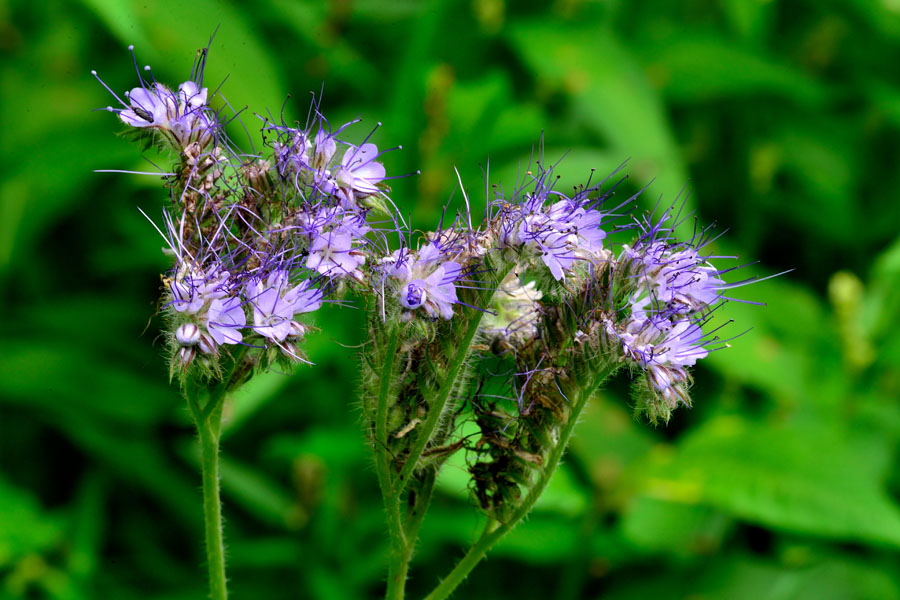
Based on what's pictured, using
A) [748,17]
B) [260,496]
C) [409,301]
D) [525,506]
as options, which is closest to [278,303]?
[409,301]

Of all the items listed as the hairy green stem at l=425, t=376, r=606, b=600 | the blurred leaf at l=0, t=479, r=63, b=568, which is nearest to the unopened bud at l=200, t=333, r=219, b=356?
the hairy green stem at l=425, t=376, r=606, b=600

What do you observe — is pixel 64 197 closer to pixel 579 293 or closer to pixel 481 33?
pixel 481 33

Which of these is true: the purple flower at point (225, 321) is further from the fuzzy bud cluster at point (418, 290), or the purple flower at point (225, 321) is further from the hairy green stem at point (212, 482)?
the hairy green stem at point (212, 482)

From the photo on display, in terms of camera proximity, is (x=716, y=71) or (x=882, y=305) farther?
(x=716, y=71)

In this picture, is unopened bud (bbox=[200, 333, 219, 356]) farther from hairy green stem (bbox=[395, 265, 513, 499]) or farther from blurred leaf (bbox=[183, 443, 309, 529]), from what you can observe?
blurred leaf (bbox=[183, 443, 309, 529])

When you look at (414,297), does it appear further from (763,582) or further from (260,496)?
(763,582)

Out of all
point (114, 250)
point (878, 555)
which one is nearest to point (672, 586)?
point (878, 555)

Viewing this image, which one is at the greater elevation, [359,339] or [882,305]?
[882,305]
